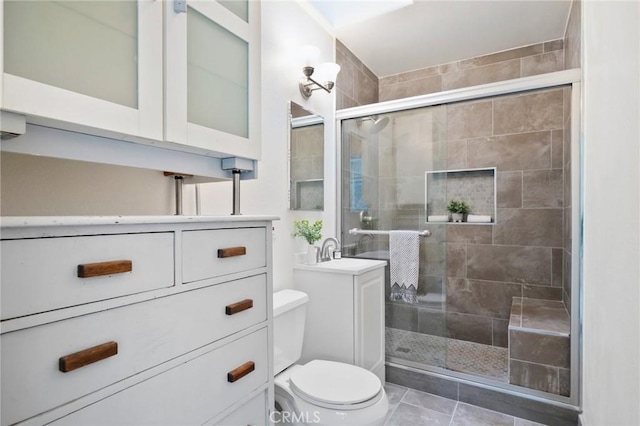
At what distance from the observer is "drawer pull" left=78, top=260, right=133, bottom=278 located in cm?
67

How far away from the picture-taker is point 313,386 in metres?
1.43

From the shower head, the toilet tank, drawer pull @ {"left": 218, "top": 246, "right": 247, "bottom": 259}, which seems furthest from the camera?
the shower head

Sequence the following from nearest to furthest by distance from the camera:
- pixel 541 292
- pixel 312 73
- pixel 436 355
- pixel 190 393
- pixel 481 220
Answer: pixel 190 393
pixel 312 73
pixel 436 355
pixel 541 292
pixel 481 220

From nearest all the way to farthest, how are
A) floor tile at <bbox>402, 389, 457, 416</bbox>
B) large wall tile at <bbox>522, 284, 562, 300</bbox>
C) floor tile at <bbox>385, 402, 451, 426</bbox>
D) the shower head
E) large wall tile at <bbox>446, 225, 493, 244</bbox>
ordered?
1. floor tile at <bbox>385, 402, 451, 426</bbox>
2. floor tile at <bbox>402, 389, 457, 416</bbox>
3. the shower head
4. large wall tile at <bbox>522, 284, 562, 300</bbox>
5. large wall tile at <bbox>446, 225, 493, 244</bbox>

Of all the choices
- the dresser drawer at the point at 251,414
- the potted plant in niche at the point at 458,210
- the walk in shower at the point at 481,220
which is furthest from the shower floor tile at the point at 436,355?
the dresser drawer at the point at 251,414

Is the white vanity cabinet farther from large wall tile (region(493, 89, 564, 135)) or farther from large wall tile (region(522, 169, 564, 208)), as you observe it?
large wall tile (region(493, 89, 564, 135))

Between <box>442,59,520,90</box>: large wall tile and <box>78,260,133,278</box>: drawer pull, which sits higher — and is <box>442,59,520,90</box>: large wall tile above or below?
above

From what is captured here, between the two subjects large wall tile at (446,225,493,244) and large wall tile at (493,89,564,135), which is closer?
large wall tile at (493,89,564,135)

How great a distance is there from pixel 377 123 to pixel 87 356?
7.61 feet

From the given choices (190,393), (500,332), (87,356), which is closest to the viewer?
(87,356)

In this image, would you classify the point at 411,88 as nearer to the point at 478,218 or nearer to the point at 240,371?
the point at 478,218

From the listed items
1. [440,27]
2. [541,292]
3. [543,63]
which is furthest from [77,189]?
[543,63]

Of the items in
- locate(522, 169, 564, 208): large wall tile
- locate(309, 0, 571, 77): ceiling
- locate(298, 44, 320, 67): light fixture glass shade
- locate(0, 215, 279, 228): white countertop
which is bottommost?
locate(0, 215, 279, 228): white countertop

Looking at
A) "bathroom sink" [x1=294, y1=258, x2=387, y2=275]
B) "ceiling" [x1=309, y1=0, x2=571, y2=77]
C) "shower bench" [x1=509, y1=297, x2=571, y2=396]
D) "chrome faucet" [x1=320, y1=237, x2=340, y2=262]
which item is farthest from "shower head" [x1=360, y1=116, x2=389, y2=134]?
"shower bench" [x1=509, y1=297, x2=571, y2=396]
